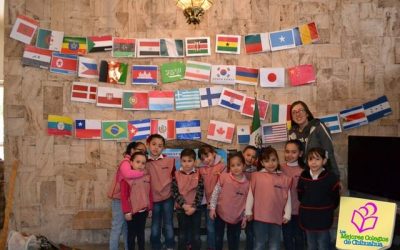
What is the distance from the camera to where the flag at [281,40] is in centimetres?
574

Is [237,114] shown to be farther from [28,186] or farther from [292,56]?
[28,186]

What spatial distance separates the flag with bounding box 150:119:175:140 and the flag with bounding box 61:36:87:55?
1284 millimetres

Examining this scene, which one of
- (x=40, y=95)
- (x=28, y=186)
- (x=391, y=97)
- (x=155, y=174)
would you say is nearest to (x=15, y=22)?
(x=40, y=95)

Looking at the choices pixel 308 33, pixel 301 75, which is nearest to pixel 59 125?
pixel 301 75

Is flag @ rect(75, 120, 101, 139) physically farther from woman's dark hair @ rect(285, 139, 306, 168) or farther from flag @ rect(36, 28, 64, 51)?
woman's dark hair @ rect(285, 139, 306, 168)

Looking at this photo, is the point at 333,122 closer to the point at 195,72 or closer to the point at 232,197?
the point at 195,72

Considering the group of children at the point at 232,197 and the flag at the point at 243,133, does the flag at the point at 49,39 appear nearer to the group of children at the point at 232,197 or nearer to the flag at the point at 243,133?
the group of children at the point at 232,197

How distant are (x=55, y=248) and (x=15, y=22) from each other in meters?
2.80

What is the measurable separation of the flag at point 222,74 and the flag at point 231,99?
12cm

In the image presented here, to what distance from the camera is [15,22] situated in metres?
5.50

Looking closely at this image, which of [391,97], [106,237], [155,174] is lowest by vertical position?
[106,237]

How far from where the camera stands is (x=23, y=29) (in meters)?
5.50

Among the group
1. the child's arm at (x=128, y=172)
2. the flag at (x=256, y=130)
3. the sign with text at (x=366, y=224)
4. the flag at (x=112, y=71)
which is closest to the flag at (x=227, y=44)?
the flag at (x=256, y=130)

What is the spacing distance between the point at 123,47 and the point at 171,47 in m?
0.61
